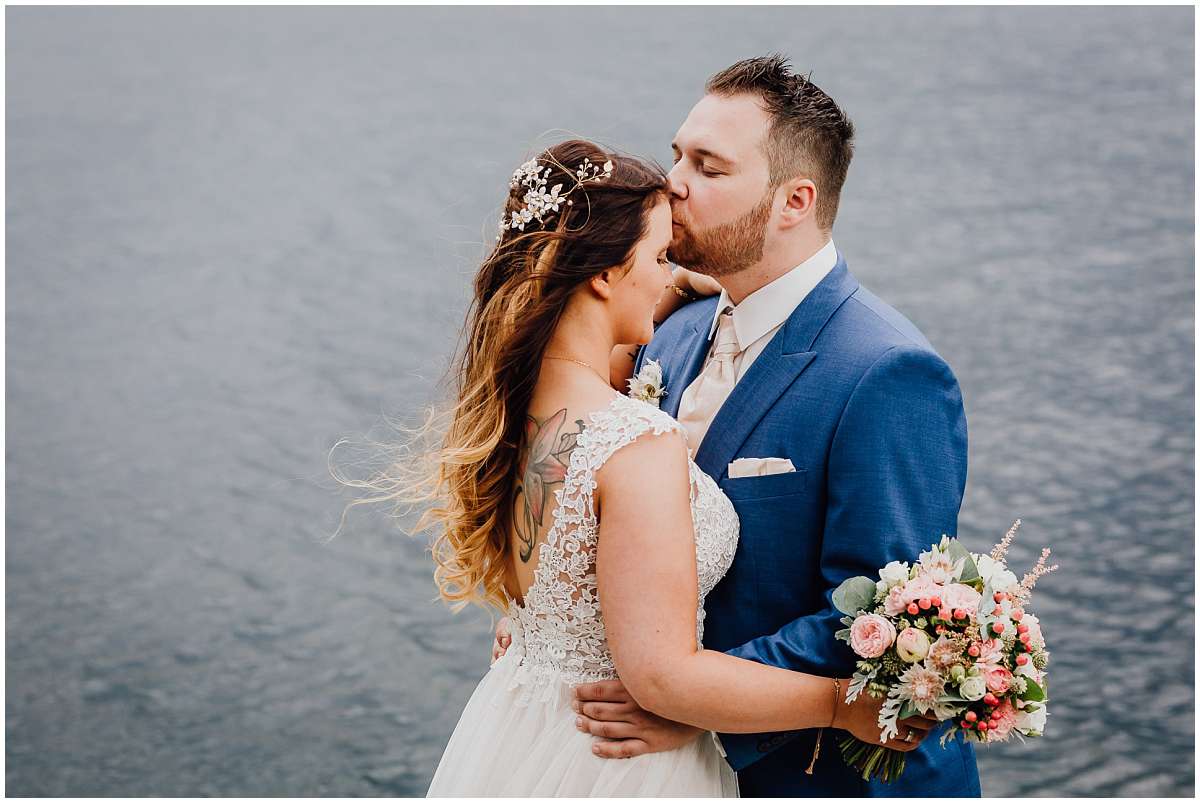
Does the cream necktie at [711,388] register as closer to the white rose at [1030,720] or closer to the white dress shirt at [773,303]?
the white dress shirt at [773,303]

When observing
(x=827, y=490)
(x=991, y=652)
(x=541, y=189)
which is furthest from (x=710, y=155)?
(x=991, y=652)

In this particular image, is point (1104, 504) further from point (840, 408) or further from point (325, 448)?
point (840, 408)

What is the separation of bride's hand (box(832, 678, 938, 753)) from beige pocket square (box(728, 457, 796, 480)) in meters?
0.47

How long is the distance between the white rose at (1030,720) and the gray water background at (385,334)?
1.56 m

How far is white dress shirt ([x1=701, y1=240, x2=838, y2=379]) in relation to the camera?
3117 mm

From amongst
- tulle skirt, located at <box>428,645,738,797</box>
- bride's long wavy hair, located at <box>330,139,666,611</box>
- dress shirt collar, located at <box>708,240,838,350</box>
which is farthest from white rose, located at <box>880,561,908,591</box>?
bride's long wavy hair, located at <box>330,139,666,611</box>

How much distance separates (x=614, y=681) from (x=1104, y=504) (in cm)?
619

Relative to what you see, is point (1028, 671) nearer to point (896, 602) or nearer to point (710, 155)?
point (896, 602)

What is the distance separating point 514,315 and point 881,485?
0.83 meters

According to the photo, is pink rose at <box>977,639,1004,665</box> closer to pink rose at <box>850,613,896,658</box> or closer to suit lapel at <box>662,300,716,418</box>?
pink rose at <box>850,613,896,658</box>

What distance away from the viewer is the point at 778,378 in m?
2.98

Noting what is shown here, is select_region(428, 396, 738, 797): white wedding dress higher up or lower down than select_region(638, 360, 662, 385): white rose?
lower down

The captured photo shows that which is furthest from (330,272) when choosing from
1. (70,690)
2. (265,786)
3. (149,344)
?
(265,786)

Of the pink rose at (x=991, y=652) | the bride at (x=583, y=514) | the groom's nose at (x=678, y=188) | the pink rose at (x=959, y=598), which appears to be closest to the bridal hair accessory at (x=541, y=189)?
the bride at (x=583, y=514)
